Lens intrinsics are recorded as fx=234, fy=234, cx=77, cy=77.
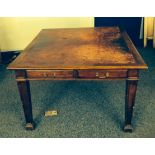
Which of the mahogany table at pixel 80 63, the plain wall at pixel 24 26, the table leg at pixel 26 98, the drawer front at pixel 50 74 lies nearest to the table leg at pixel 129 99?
the mahogany table at pixel 80 63

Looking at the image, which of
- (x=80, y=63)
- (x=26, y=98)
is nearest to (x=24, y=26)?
(x=26, y=98)

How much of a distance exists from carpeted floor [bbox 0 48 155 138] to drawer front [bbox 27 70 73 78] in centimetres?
46

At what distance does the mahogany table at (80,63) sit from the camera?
55.8 inches

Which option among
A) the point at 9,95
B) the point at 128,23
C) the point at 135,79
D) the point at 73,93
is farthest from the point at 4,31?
the point at 135,79

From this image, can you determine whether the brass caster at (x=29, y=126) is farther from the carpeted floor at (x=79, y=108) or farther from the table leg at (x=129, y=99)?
the table leg at (x=129, y=99)

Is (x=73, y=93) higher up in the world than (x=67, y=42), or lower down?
lower down

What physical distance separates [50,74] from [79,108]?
598mm

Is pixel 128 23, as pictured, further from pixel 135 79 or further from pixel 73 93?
pixel 135 79

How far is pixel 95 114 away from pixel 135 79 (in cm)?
57

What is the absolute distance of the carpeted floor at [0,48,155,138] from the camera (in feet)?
5.56

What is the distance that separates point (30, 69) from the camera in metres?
1.45

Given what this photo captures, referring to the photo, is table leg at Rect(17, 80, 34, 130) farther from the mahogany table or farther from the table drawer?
the table drawer

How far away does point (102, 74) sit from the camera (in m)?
1.44
